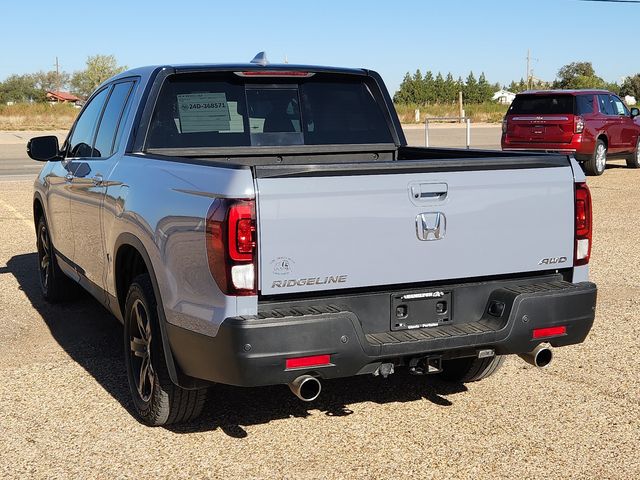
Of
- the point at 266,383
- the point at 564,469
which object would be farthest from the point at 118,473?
the point at 564,469

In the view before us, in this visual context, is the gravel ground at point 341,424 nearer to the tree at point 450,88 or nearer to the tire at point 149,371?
the tire at point 149,371

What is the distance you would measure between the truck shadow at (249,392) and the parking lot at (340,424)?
0.04 feet

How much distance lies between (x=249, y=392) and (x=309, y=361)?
158 cm

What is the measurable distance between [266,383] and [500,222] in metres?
1.43

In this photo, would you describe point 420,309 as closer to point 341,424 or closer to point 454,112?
point 341,424

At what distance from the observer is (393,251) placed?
4.15 m

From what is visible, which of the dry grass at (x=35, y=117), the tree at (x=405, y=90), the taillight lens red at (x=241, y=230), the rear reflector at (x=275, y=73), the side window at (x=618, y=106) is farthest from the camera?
the tree at (x=405, y=90)

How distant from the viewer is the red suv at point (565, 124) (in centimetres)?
1922

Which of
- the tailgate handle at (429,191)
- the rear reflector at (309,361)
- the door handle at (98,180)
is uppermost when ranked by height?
the tailgate handle at (429,191)

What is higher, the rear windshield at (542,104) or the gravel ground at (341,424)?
the rear windshield at (542,104)

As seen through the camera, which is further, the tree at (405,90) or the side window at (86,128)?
the tree at (405,90)

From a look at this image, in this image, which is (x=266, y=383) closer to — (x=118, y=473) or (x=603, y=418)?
(x=118, y=473)

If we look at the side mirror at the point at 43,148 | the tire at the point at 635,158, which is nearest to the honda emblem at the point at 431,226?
the side mirror at the point at 43,148

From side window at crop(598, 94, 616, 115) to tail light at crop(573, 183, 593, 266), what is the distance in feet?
54.2
